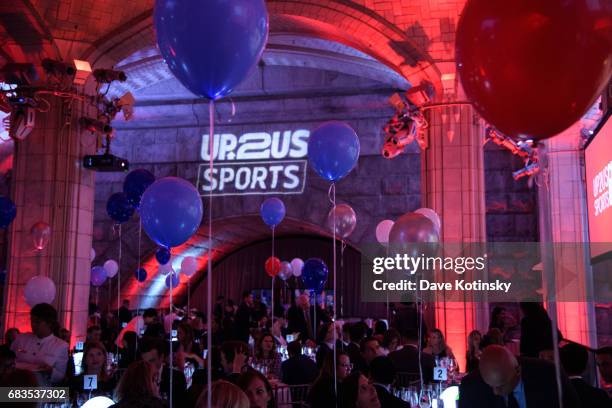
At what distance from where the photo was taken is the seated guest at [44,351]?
532 centimetres

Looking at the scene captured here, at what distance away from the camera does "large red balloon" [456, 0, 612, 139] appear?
2.13m

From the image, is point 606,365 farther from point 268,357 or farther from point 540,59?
point 268,357

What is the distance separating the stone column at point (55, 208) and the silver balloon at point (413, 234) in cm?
592

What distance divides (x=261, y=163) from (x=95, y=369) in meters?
11.9

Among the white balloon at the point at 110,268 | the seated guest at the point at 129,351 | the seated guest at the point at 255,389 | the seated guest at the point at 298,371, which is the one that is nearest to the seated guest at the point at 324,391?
the seated guest at the point at 255,389

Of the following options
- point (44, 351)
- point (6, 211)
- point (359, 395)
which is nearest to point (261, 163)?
point (6, 211)

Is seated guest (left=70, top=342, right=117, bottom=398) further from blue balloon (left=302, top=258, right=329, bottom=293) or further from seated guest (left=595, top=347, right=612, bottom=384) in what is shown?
blue balloon (left=302, top=258, right=329, bottom=293)

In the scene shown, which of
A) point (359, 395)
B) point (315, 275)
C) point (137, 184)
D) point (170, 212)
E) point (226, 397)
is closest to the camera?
point (226, 397)

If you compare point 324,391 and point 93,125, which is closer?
point 324,391

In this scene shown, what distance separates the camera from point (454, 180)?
10.2 m

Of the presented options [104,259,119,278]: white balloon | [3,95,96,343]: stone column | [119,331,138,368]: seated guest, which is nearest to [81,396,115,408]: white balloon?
[119,331,138,368]: seated guest

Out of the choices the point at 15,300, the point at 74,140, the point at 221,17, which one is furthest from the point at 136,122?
the point at 221,17

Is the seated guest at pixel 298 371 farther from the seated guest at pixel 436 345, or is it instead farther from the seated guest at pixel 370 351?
the seated guest at pixel 436 345

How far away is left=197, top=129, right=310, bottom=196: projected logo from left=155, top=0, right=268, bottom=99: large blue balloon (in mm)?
13437
